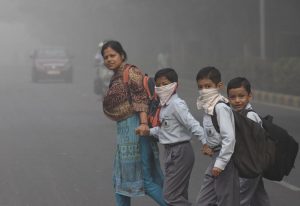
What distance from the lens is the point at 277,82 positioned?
82.4ft

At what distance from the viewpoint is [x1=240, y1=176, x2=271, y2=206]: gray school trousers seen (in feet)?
22.5

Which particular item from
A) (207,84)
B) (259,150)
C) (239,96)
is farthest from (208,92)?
(259,150)

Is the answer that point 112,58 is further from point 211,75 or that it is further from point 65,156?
point 65,156

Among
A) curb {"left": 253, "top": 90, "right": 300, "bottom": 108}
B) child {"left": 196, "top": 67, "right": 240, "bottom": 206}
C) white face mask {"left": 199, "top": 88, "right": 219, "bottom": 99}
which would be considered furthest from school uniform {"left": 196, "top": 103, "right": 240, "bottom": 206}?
curb {"left": 253, "top": 90, "right": 300, "bottom": 108}

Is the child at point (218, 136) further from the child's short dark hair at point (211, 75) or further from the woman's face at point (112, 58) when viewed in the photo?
the woman's face at point (112, 58)

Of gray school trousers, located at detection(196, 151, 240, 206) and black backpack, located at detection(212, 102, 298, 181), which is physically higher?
black backpack, located at detection(212, 102, 298, 181)

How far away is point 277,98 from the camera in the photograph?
78.4 ft

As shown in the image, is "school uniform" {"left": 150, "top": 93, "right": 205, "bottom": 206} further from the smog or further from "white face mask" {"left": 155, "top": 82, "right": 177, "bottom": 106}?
the smog

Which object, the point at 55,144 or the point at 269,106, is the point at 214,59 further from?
the point at 55,144

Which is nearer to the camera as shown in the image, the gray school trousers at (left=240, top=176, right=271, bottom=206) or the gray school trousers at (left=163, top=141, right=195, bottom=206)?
the gray school trousers at (left=240, top=176, right=271, bottom=206)

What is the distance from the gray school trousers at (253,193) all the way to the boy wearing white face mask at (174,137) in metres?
0.43

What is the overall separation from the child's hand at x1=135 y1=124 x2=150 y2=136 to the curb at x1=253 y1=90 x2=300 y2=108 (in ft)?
51.6

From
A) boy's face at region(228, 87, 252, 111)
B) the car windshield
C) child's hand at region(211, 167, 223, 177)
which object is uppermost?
the car windshield

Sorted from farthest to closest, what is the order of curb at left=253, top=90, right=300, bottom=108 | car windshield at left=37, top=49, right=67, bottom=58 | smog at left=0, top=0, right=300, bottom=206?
car windshield at left=37, top=49, right=67, bottom=58 < curb at left=253, top=90, right=300, bottom=108 < smog at left=0, top=0, right=300, bottom=206
